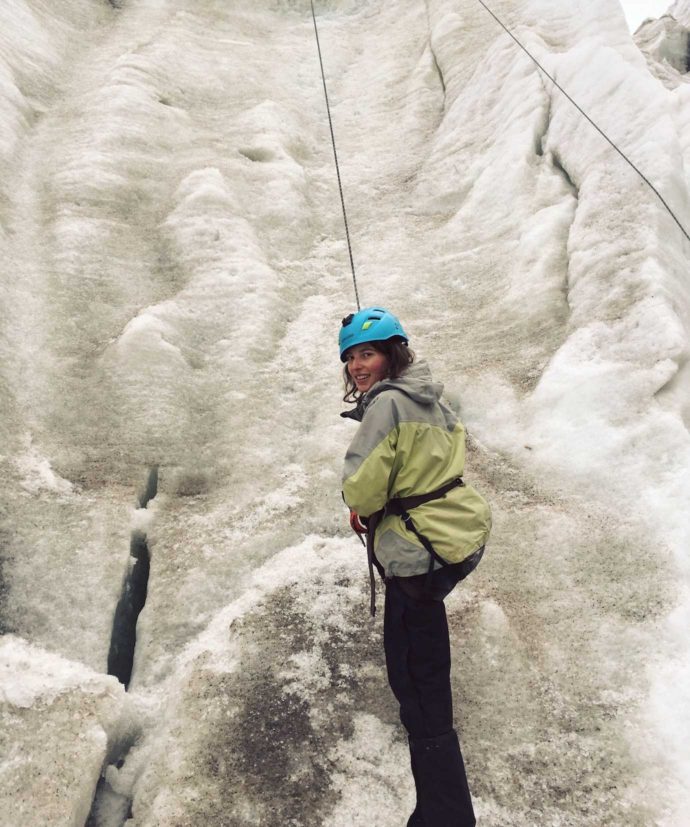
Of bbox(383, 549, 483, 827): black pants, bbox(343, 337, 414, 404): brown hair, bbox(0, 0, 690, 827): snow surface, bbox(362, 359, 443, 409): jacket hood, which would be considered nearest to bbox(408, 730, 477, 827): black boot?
bbox(383, 549, 483, 827): black pants

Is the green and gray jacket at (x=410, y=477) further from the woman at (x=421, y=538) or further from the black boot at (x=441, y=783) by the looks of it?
the black boot at (x=441, y=783)

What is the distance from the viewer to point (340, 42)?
53.7 feet

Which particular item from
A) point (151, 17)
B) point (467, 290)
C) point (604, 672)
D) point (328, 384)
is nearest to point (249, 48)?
point (151, 17)

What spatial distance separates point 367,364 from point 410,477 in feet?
2.53

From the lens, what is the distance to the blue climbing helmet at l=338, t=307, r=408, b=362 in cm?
363

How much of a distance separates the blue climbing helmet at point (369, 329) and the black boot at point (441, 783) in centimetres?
217

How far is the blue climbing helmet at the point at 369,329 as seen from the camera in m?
3.63

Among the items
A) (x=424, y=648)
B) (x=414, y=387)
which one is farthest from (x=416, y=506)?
(x=424, y=648)

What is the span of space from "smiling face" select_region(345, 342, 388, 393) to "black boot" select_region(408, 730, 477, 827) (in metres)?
2.01

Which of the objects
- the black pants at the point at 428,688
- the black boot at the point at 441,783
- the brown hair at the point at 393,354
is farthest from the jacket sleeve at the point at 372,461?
the black boot at the point at 441,783

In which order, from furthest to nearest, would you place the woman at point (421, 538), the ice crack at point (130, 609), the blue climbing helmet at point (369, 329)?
the ice crack at point (130, 609)
the blue climbing helmet at point (369, 329)
the woman at point (421, 538)

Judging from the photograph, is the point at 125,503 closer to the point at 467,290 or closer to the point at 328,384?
the point at 328,384

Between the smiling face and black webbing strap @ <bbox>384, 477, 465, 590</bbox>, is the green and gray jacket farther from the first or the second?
the smiling face

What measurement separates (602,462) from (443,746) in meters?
2.92
